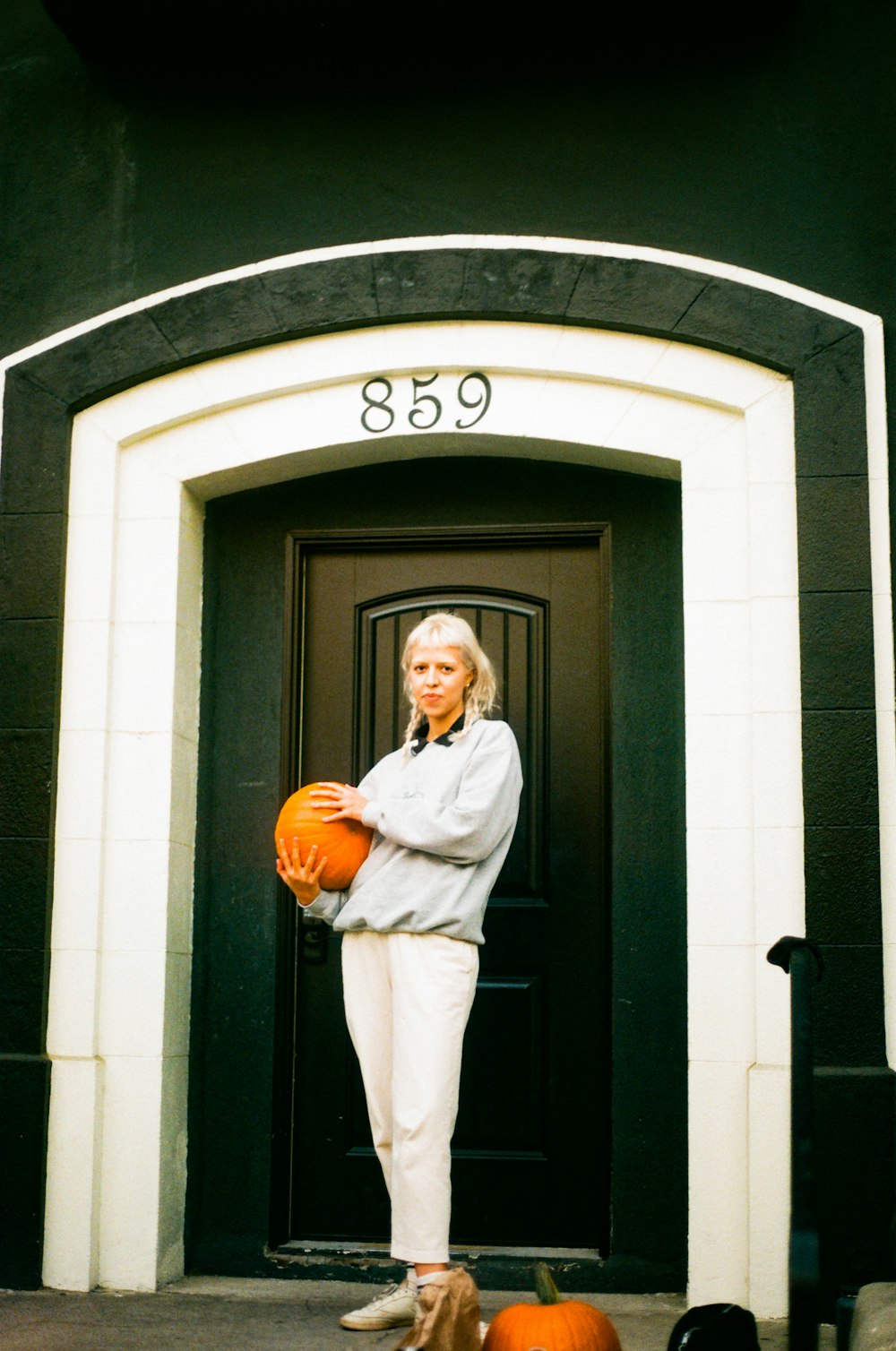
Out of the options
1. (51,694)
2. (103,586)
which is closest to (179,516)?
(103,586)

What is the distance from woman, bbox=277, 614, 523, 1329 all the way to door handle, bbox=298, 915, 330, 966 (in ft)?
2.23

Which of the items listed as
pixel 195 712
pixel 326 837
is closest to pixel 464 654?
pixel 326 837

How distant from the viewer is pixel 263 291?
4.80m

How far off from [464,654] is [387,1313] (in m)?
1.91

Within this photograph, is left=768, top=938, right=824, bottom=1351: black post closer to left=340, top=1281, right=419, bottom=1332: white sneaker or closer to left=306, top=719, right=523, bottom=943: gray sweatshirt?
left=306, top=719, right=523, bottom=943: gray sweatshirt

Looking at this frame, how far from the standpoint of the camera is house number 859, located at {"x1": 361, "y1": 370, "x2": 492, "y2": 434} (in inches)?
187

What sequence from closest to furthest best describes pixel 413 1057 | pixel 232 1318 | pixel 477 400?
pixel 413 1057 < pixel 232 1318 < pixel 477 400

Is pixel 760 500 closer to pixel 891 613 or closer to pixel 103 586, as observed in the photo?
pixel 891 613

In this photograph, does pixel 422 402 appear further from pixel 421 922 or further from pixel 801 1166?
pixel 801 1166

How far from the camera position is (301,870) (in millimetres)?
4059

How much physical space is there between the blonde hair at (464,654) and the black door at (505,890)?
64cm

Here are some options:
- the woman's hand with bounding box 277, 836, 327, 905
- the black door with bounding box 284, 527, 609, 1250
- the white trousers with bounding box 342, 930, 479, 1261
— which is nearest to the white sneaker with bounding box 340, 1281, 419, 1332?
the white trousers with bounding box 342, 930, 479, 1261

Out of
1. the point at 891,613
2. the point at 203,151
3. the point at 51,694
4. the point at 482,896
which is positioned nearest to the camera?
the point at 482,896

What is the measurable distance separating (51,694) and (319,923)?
120cm
